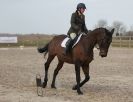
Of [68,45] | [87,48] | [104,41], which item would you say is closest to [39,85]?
[68,45]

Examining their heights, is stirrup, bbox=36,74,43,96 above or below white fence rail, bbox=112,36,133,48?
above

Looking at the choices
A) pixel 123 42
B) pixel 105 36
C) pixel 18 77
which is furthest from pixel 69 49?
pixel 123 42

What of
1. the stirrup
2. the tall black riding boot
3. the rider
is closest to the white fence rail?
the rider

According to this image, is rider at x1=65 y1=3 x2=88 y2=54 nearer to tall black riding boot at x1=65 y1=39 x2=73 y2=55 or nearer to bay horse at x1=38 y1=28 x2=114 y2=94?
tall black riding boot at x1=65 y1=39 x2=73 y2=55

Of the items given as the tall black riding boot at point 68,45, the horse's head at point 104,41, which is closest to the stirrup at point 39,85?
the tall black riding boot at point 68,45

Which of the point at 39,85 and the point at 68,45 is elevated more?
the point at 68,45

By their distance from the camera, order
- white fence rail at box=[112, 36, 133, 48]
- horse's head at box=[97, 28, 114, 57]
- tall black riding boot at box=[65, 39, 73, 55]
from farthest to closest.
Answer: white fence rail at box=[112, 36, 133, 48] → tall black riding boot at box=[65, 39, 73, 55] → horse's head at box=[97, 28, 114, 57]

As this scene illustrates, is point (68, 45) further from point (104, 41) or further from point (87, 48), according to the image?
point (104, 41)

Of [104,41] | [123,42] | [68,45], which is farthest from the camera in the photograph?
[123,42]

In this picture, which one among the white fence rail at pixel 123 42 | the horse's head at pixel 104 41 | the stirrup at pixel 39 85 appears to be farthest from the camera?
the white fence rail at pixel 123 42

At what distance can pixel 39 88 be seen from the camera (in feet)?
36.0

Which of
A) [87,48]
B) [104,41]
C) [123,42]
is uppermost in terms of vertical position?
[104,41]

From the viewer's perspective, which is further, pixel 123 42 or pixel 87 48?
pixel 123 42

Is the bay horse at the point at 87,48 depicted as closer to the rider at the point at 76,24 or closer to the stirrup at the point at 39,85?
the rider at the point at 76,24
